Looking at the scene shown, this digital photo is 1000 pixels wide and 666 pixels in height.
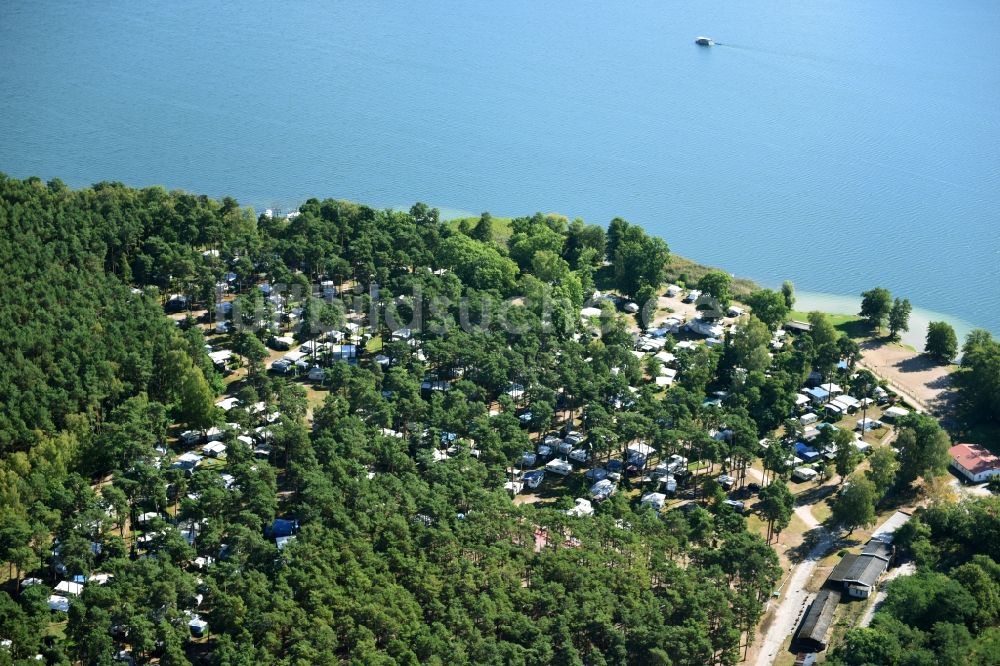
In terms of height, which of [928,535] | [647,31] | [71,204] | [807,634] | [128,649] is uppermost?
[647,31]

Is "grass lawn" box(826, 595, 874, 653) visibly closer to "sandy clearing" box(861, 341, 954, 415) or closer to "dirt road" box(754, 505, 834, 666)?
"dirt road" box(754, 505, 834, 666)

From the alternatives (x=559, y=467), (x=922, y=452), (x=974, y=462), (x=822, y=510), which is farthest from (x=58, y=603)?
(x=974, y=462)

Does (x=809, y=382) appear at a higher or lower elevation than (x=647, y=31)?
lower

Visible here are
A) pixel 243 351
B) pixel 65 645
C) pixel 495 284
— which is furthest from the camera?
pixel 495 284

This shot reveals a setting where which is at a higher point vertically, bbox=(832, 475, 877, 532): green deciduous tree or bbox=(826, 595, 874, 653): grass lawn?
bbox=(832, 475, 877, 532): green deciduous tree

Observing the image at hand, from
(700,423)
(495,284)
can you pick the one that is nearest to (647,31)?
(495,284)

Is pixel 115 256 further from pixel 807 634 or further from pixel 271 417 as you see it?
pixel 807 634

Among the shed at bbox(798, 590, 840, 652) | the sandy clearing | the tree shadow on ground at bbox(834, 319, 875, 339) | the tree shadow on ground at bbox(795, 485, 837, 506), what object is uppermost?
the tree shadow on ground at bbox(834, 319, 875, 339)

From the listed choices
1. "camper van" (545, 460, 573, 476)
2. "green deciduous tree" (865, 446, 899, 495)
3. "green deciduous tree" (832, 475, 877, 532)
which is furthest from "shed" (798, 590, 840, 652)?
"camper van" (545, 460, 573, 476)
